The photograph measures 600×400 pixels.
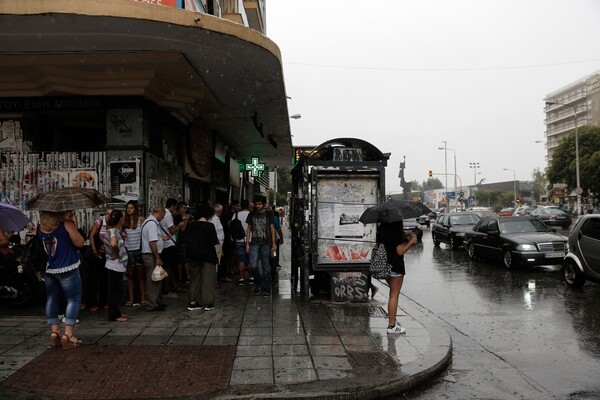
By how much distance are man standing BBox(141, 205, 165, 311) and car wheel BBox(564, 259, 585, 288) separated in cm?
831

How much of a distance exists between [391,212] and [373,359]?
6.40 ft

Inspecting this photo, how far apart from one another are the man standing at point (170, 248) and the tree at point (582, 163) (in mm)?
50521

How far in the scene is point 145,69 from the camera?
8711mm

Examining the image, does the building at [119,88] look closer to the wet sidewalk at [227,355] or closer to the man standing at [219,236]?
the man standing at [219,236]

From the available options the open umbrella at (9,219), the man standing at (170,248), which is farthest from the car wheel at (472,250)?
the open umbrella at (9,219)

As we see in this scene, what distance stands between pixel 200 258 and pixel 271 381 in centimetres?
344

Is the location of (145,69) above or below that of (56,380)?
above

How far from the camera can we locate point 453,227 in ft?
67.0

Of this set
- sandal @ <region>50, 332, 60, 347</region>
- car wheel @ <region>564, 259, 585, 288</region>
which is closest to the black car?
car wheel @ <region>564, 259, 585, 288</region>

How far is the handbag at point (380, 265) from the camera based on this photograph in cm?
668

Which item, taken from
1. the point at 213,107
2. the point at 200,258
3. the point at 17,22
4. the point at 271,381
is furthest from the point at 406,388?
the point at 213,107

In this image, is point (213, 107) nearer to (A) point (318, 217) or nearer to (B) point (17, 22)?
(A) point (318, 217)

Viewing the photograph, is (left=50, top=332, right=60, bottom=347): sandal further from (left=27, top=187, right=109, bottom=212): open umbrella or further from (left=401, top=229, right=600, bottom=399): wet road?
(left=401, top=229, right=600, bottom=399): wet road

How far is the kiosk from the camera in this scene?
344 inches
